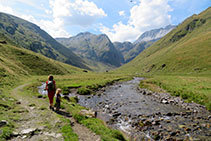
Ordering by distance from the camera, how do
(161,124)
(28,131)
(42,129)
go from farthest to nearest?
(161,124) → (42,129) → (28,131)

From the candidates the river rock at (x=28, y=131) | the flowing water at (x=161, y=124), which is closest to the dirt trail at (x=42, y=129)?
the river rock at (x=28, y=131)

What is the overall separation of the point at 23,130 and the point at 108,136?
6.75 m

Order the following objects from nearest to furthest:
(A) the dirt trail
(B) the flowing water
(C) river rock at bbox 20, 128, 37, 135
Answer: (A) the dirt trail < (C) river rock at bbox 20, 128, 37, 135 < (B) the flowing water

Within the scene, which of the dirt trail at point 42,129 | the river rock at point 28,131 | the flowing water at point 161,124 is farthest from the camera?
the flowing water at point 161,124

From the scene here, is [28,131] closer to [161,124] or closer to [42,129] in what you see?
[42,129]

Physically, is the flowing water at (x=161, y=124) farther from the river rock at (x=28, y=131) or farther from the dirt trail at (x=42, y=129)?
the river rock at (x=28, y=131)

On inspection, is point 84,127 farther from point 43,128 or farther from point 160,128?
point 160,128

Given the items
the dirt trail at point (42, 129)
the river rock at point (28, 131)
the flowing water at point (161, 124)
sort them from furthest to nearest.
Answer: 1. the flowing water at point (161, 124)
2. the river rock at point (28, 131)
3. the dirt trail at point (42, 129)

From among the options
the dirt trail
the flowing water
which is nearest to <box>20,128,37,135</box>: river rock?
the dirt trail

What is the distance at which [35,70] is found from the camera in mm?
77188

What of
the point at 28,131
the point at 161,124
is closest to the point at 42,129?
the point at 28,131

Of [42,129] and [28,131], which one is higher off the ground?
[28,131]

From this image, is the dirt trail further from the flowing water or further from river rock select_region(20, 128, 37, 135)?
the flowing water

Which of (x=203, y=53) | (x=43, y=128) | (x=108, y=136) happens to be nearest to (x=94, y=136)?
(x=108, y=136)
